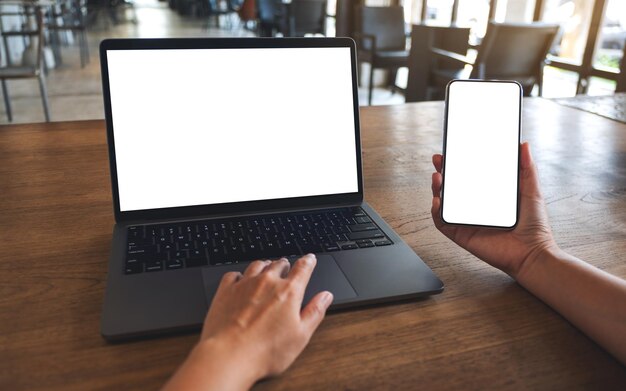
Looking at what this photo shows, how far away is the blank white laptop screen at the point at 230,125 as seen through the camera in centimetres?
56

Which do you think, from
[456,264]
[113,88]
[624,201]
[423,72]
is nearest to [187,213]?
[113,88]

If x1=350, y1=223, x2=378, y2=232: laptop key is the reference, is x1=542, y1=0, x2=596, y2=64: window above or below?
above

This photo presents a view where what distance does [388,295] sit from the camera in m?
0.45

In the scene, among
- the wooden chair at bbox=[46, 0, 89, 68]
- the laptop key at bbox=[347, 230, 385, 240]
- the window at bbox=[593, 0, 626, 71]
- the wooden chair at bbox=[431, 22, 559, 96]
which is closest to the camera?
the laptop key at bbox=[347, 230, 385, 240]

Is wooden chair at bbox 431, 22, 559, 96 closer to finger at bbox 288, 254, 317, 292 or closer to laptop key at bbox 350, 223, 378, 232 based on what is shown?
laptop key at bbox 350, 223, 378, 232

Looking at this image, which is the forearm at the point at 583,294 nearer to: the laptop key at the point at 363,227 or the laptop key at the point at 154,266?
the laptop key at the point at 363,227

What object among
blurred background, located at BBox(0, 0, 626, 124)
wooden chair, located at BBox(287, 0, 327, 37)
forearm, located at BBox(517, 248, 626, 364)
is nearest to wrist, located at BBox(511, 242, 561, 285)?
forearm, located at BBox(517, 248, 626, 364)

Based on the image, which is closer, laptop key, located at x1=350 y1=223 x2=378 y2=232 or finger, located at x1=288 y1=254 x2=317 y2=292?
finger, located at x1=288 y1=254 x2=317 y2=292

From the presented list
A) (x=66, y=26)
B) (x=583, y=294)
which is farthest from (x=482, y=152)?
(x=66, y=26)

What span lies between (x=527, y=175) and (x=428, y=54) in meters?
2.73

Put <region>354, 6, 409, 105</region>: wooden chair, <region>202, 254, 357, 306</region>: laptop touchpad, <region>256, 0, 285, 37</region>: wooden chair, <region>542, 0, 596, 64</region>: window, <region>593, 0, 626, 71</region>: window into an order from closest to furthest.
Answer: <region>202, 254, 357, 306</region>: laptop touchpad → <region>593, 0, 626, 71</region>: window → <region>542, 0, 596, 64</region>: window → <region>354, 6, 409, 105</region>: wooden chair → <region>256, 0, 285, 37</region>: wooden chair

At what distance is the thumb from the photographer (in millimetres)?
517

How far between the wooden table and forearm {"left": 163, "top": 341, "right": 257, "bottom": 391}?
0.9 inches

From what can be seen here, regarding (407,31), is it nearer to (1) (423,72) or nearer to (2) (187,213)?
(1) (423,72)
